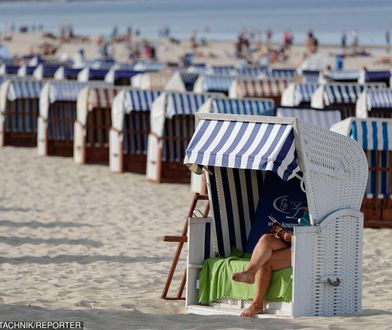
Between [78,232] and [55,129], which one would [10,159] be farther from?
[78,232]

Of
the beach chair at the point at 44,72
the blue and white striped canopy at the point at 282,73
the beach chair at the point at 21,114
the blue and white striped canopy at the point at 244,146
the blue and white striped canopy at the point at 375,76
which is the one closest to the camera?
the blue and white striped canopy at the point at 244,146

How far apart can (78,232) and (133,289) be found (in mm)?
2884

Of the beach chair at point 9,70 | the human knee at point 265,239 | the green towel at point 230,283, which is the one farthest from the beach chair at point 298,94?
the beach chair at point 9,70

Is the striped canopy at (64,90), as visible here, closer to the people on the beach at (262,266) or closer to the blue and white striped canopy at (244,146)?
the blue and white striped canopy at (244,146)

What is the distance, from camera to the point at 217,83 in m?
21.4

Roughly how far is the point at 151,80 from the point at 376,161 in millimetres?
12065

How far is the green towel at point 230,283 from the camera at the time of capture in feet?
24.7

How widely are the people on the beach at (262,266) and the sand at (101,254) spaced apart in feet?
0.58

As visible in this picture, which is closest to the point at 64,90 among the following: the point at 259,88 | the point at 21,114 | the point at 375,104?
the point at 21,114

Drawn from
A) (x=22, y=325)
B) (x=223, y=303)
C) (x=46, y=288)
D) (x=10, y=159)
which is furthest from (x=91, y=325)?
(x=10, y=159)

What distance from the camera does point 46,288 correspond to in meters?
8.98

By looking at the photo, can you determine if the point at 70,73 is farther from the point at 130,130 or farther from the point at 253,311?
the point at 253,311

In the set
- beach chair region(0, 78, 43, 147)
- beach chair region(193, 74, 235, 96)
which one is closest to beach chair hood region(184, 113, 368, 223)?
beach chair region(0, 78, 43, 147)

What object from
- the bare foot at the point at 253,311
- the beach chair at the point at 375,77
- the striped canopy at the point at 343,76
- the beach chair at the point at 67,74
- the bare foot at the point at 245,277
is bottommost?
the beach chair at the point at 67,74
